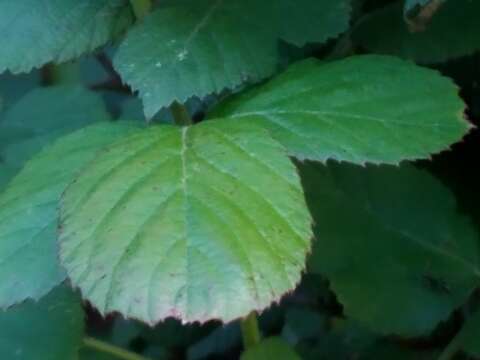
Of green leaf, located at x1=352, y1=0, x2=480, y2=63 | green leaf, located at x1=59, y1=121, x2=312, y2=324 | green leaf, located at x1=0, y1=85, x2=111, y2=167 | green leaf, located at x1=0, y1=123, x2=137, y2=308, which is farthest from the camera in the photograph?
green leaf, located at x1=0, y1=85, x2=111, y2=167

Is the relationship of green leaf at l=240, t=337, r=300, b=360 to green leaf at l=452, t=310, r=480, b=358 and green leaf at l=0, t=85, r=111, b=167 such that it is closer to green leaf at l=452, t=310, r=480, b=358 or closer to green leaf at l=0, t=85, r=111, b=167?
green leaf at l=452, t=310, r=480, b=358

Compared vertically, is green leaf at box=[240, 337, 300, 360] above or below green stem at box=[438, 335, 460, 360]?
above

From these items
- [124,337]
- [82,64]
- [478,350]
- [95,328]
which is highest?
[478,350]

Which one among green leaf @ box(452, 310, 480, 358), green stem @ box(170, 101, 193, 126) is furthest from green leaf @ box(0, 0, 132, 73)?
green leaf @ box(452, 310, 480, 358)

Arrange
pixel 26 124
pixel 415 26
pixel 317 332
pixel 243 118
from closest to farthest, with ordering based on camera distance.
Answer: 1. pixel 243 118
2. pixel 415 26
3. pixel 26 124
4. pixel 317 332

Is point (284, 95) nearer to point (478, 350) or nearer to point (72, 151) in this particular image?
point (72, 151)

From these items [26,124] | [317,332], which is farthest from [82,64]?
[317,332]

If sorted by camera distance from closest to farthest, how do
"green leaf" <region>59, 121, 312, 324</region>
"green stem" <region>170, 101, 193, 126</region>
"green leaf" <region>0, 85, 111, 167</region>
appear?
"green leaf" <region>59, 121, 312, 324</region> → "green stem" <region>170, 101, 193, 126</region> → "green leaf" <region>0, 85, 111, 167</region>
